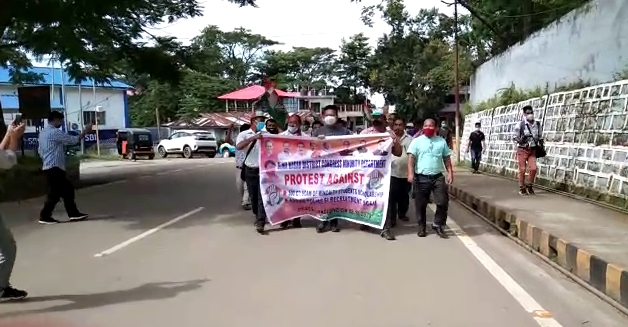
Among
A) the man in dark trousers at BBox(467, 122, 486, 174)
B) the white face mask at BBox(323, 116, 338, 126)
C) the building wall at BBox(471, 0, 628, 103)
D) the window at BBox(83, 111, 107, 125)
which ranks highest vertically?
the building wall at BBox(471, 0, 628, 103)

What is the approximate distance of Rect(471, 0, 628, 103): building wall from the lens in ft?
42.0

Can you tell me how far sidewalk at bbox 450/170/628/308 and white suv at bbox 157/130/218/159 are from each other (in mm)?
29316

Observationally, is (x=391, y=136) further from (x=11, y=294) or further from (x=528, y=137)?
(x=11, y=294)

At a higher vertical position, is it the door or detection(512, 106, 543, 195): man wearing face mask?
detection(512, 106, 543, 195): man wearing face mask

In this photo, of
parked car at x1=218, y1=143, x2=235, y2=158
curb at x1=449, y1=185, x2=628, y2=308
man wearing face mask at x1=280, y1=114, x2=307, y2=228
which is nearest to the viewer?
curb at x1=449, y1=185, x2=628, y2=308

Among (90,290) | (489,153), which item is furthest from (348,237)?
(489,153)

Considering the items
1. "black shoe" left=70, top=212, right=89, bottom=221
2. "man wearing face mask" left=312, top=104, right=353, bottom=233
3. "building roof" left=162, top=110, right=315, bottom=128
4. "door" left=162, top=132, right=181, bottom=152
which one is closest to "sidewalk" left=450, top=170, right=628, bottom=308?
"man wearing face mask" left=312, top=104, right=353, bottom=233

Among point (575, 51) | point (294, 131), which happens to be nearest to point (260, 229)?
point (294, 131)

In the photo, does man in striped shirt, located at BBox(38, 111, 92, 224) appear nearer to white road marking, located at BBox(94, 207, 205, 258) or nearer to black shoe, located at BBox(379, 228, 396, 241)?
white road marking, located at BBox(94, 207, 205, 258)

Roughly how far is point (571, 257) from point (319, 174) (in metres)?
3.82

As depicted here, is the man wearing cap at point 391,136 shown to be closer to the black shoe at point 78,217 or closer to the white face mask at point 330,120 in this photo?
Answer: the white face mask at point 330,120

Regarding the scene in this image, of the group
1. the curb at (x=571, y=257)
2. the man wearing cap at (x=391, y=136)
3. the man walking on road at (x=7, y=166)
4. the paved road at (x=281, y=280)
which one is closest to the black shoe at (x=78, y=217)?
the paved road at (x=281, y=280)

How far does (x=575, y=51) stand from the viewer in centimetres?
1523

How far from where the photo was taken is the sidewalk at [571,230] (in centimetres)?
661
